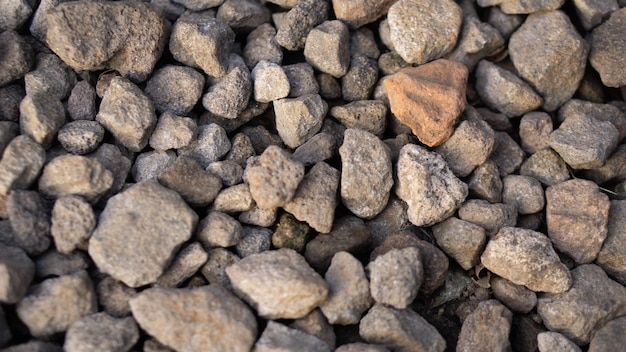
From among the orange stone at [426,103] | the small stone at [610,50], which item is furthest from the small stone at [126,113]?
the small stone at [610,50]

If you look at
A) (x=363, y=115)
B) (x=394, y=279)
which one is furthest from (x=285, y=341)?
(x=363, y=115)

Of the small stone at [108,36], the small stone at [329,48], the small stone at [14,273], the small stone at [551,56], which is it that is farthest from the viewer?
the small stone at [551,56]

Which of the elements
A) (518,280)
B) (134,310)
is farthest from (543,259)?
(134,310)

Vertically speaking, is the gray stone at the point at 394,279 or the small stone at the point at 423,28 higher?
the small stone at the point at 423,28

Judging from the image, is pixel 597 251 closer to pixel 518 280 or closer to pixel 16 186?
pixel 518 280

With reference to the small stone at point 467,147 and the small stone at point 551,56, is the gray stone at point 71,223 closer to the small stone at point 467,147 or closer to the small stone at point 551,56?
the small stone at point 467,147

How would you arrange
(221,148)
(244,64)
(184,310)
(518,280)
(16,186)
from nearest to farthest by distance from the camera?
(184,310) → (16,186) → (518,280) → (221,148) → (244,64)
